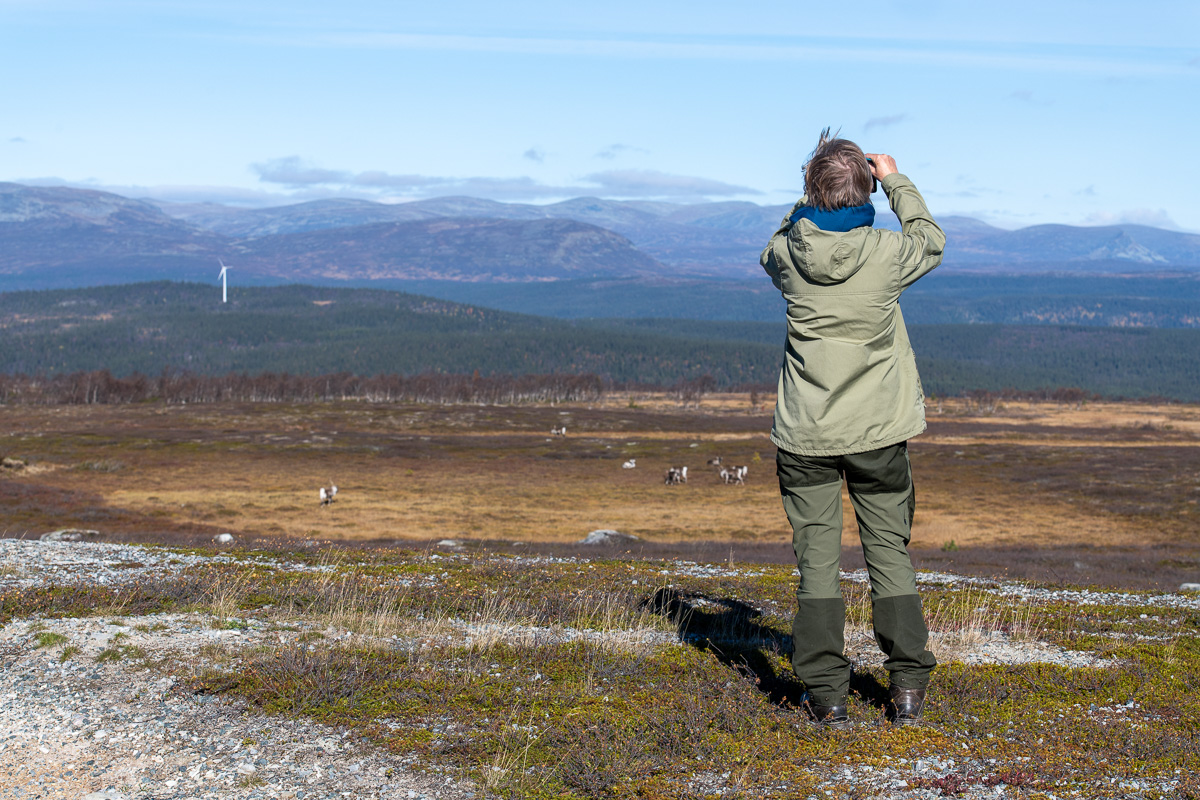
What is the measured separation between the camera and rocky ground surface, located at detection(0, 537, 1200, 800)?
585 centimetres

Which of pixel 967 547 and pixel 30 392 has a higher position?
pixel 967 547

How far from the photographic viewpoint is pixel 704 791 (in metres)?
5.68

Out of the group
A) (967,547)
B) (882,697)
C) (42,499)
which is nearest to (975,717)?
(882,697)

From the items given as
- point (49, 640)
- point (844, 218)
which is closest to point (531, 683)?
point (844, 218)

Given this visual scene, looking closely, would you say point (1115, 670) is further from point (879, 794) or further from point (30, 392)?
point (30, 392)

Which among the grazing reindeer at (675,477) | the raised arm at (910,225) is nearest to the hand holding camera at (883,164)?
the raised arm at (910,225)

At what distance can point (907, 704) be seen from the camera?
6.86m

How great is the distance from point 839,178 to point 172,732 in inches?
244

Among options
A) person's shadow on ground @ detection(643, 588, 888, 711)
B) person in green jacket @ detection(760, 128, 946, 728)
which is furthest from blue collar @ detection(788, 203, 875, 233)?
person's shadow on ground @ detection(643, 588, 888, 711)

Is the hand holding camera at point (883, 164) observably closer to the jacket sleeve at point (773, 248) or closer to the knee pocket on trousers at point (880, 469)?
the jacket sleeve at point (773, 248)

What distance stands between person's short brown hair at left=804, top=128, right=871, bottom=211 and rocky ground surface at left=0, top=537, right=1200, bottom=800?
389 centimetres

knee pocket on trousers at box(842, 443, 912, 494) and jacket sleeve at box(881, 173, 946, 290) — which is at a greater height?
jacket sleeve at box(881, 173, 946, 290)

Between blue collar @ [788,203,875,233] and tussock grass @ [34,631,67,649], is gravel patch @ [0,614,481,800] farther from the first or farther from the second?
blue collar @ [788,203,875,233]

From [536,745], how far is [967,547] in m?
37.9
